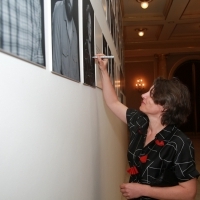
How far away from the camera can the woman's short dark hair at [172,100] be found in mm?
1824

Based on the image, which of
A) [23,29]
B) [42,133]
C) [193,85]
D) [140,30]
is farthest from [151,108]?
[193,85]

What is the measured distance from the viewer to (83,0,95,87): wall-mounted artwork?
62.6 inches

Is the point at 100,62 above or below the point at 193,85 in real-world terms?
below

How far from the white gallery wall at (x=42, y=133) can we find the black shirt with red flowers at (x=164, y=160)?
15.6 inches

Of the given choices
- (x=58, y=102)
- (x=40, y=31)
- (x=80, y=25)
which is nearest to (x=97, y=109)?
(x=80, y=25)

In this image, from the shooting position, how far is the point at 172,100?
5.99 ft

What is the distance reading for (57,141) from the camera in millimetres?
1064

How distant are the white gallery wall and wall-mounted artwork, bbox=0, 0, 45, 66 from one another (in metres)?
0.03

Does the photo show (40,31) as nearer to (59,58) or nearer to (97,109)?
(59,58)

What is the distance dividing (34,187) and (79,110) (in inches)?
26.7

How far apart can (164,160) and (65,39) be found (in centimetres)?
101

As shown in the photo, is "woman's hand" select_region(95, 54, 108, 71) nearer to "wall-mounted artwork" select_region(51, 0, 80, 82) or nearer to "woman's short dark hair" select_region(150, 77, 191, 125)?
"woman's short dark hair" select_region(150, 77, 191, 125)

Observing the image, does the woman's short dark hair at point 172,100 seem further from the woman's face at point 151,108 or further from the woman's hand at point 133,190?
the woman's hand at point 133,190

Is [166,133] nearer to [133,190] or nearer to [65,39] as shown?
[133,190]
